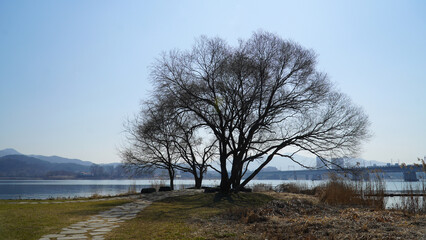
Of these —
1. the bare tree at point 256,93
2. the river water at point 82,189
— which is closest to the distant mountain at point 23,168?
the river water at point 82,189

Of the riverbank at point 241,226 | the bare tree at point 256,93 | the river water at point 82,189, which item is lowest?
the river water at point 82,189

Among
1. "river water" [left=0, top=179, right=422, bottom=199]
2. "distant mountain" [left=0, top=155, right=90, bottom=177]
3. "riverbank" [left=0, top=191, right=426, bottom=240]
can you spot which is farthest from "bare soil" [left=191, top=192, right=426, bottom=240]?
"distant mountain" [left=0, top=155, right=90, bottom=177]

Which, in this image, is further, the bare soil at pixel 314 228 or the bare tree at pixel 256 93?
the bare tree at pixel 256 93

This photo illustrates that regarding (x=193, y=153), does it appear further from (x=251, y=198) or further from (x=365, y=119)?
(x=365, y=119)

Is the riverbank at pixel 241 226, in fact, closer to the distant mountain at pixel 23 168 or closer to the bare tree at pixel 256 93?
the bare tree at pixel 256 93

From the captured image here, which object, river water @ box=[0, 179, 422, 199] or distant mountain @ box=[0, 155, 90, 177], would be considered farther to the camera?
distant mountain @ box=[0, 155, 90, 177]

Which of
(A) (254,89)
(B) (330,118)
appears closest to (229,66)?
(A) (254,89)

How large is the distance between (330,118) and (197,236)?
1213cm

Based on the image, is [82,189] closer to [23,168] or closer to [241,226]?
[241,226]

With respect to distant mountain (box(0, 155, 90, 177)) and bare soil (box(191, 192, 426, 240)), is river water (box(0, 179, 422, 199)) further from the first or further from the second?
distant mountain (box(0, 155, 90, 177))

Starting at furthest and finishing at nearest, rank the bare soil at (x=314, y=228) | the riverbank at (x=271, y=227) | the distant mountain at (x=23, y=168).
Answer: the distant mountain at (x=23, y=168) < the riverbank at (x=271, y=227) < the bare soil at (x=314, y=228)

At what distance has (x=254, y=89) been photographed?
15469 millimetres

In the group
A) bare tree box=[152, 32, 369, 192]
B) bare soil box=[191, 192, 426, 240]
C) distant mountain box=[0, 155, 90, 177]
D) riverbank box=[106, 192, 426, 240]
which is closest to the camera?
bare soil box=[191, 192, 426, 240]

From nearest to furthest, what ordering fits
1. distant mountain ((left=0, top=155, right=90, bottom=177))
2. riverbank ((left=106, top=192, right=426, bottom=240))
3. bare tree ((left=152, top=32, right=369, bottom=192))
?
riverbank ((left=106, top=192, right=426, bottom=240)) < bare tree ((left=152, top=32, right=369, bottom=192)) < distant mountain ((left=0, top=155, right=90, bottom=177))
